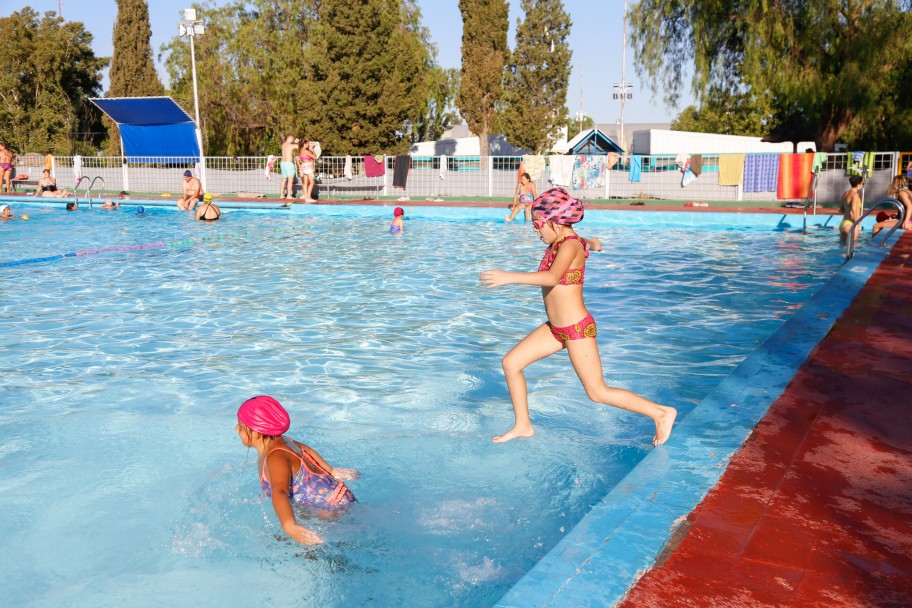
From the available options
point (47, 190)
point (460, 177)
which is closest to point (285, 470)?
point (460, 177)

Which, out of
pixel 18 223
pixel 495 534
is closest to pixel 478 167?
pixel 18 223

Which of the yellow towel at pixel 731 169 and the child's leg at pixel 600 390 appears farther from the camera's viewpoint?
the yellow towel at pixel 731 169

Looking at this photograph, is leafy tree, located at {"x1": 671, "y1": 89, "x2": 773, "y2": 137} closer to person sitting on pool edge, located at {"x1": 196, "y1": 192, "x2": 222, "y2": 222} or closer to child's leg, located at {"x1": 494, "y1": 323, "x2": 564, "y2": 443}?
person sitting on pool edge, located at {"x1": 196, "y1": 192, "x2": 222, "y2": 222}

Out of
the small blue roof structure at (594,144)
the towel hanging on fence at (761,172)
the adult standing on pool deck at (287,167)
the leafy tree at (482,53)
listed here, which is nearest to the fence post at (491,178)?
→ the adult standing on pool deck at (287,167)

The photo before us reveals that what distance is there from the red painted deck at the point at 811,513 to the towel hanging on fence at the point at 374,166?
884 inches

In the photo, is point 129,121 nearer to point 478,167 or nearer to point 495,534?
point 478,167

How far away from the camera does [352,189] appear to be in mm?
27281

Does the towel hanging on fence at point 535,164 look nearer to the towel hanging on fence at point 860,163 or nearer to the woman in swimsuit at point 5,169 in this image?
the towel hanging on fence at point 860,163

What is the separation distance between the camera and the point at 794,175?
854 inches

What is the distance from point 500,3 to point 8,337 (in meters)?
38.3

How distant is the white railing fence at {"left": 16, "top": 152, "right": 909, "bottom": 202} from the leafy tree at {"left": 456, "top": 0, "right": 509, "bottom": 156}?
1610cm

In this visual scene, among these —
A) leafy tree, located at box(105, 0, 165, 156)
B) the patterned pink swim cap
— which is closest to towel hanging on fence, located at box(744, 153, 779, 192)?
the patterned pink swim cap

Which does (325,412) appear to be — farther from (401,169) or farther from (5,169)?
(5,169)

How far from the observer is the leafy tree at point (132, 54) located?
138ft
